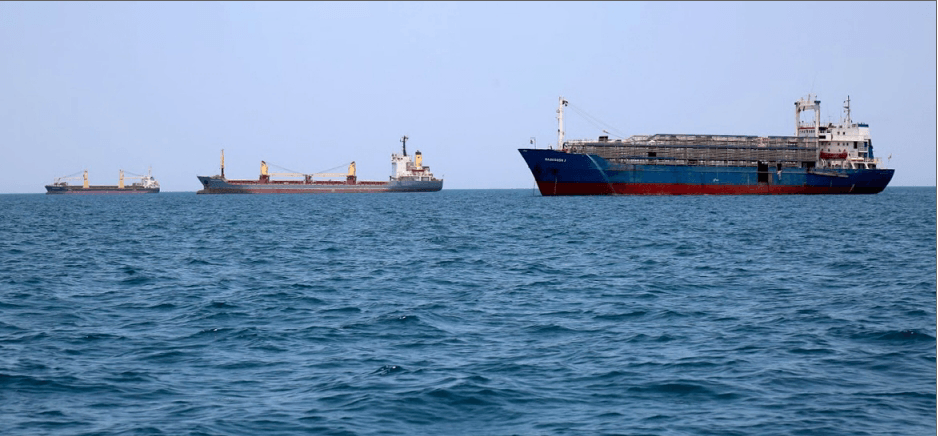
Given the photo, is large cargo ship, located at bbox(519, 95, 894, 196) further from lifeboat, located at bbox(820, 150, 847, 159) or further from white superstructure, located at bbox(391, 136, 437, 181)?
white superstructure, located at bbox(391, 136, 437, 181)

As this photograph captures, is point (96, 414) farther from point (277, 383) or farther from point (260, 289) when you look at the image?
point (260, 289)

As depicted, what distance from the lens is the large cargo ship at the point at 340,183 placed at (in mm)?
166750

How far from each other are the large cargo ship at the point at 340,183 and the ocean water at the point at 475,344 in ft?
447

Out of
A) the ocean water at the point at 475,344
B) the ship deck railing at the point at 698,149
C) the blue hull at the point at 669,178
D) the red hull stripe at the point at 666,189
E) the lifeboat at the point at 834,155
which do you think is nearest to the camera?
the ocean water at the point at 475,344

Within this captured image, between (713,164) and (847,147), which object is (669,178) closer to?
(713,164)

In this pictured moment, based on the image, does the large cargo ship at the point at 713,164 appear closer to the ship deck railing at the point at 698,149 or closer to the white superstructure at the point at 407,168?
the ship deck railing at the point at 698,149

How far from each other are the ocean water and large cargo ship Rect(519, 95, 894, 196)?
Answer: 197ft

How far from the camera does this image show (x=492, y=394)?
12.0 meters

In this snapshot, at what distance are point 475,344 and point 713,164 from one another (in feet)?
285

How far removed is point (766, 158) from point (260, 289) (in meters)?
86.5

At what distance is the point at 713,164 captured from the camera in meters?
96.9

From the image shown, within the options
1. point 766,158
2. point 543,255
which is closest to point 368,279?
point 543,255

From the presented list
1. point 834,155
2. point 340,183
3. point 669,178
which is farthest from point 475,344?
point 340,183

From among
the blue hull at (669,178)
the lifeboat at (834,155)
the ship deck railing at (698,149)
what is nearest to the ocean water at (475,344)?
the blue hull at (669,178)
